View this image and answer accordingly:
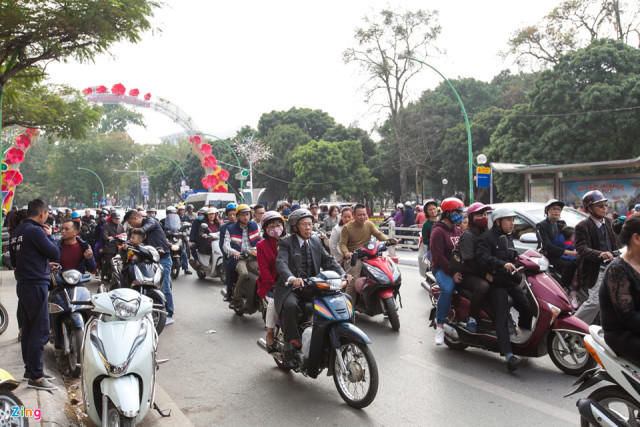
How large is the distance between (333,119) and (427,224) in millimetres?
43681

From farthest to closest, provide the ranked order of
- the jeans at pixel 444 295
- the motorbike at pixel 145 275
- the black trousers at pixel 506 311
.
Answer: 1. the motorbike at pixel 145 275
2. the jeans at pixel 444 295
3. the black trousers at pixel 506 311

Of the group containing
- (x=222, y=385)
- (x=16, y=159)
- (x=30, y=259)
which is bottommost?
(x=222, y=385)

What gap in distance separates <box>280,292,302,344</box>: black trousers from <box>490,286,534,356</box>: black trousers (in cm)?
202

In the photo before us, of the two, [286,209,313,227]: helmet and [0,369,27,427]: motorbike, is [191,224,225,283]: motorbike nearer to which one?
[286,209,313,227]: helmet

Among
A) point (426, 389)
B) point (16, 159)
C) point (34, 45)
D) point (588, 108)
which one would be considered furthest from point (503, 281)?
point (16, 159)

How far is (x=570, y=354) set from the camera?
491cm

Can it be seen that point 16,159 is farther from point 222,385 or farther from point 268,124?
point 268,124

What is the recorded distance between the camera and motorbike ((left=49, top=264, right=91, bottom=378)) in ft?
17.5

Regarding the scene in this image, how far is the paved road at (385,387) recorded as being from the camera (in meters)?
4.11

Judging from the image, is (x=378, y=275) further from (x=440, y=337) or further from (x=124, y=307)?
(x=124, y=307)

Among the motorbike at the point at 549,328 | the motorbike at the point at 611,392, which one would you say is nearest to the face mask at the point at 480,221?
the motorbike at the point at 549,328

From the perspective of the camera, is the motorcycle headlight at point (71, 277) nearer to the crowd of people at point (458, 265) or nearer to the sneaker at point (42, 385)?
the crowd of people at point (458, 265)

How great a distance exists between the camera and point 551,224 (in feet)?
22.9

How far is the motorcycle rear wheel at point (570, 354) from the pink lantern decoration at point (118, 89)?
32.1m
